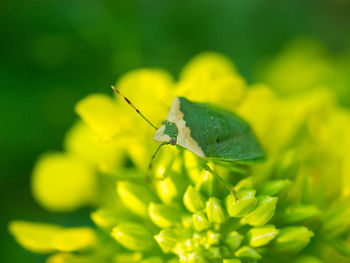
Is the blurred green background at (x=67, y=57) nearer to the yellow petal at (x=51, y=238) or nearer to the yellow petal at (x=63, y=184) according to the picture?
the yellow petal at (x=63, y=184)

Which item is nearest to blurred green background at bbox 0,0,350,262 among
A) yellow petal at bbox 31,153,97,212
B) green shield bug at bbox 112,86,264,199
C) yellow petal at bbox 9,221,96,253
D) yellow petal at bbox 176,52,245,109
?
yellow petal at bbox 31,153,97,212

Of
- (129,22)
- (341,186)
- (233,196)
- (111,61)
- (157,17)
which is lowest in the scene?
(233,196)

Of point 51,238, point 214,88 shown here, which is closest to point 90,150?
point 51,238

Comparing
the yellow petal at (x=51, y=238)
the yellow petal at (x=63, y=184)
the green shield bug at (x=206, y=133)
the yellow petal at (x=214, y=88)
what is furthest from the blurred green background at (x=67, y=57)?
the green shield bug at (x=206, y=133)

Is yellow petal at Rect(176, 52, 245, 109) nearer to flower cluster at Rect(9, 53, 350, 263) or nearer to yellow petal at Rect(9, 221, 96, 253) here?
flower cluster at Rect(9, 53, 350, 263)

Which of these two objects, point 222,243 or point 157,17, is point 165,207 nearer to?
point 222,243

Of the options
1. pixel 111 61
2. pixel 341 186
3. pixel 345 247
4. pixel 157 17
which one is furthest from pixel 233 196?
pixel 157 17
